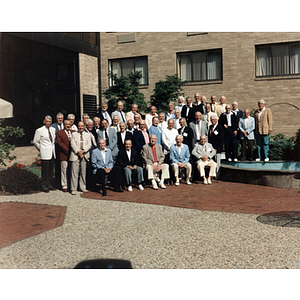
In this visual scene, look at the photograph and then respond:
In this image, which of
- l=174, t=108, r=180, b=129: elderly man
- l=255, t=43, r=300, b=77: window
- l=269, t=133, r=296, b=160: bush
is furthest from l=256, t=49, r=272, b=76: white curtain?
l=174, t=108, r=180, b=129: elderly man

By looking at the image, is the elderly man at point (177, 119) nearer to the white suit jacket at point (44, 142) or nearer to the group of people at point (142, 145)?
the group of people at point (142, 145)

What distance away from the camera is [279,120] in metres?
16.8

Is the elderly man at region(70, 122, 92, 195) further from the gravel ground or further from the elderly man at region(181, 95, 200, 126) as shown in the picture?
the elderly man at region(181, 95, 200, 126)

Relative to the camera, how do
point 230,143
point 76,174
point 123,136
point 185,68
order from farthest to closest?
point 185,68, point 230,143, point 123,136, point 76,174

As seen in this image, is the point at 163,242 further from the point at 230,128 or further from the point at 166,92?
the point at 166,92

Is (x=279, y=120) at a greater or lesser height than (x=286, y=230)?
greater

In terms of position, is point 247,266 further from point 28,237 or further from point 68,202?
point 68,202

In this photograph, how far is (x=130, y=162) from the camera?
34.9ft

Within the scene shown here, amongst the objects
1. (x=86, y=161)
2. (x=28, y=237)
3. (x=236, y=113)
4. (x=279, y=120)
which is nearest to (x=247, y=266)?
(x=28, y=237)

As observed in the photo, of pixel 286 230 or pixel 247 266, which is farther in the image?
pixel 286 230

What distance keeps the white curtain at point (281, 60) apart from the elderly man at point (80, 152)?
11283mm

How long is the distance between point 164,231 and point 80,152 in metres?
4.71

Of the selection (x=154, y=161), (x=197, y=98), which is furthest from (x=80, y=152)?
(x=197, y=98)

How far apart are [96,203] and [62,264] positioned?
3942 mm
